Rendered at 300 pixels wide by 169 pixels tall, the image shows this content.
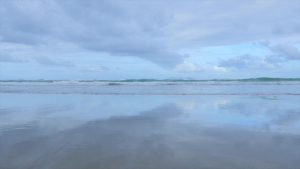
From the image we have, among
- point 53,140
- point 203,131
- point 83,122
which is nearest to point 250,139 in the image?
point 203,131

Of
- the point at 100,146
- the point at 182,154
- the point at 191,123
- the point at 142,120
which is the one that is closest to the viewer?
the point at 182,154

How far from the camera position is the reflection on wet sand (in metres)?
5.71

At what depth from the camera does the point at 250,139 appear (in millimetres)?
7828

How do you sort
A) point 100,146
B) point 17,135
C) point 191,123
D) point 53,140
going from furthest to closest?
point 191,123
point 17,135
point 53,140
point 100,146

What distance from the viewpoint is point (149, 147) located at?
23.1 ft

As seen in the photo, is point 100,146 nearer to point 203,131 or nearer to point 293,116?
point 203,131

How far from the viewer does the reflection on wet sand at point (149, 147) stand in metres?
5.71

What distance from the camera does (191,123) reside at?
10.5 m

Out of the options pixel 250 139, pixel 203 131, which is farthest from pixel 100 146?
pixel 250 139

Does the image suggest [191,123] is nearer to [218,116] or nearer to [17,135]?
[218,116]

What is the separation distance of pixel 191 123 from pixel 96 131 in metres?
3.63

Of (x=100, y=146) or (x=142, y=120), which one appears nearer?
(x=100, y=146)

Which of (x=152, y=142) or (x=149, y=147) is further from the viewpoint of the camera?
(x=152, y=142)

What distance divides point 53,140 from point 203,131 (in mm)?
4614
